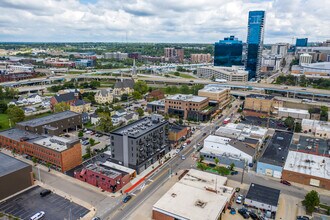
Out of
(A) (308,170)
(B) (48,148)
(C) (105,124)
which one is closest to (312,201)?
(A) (308,170)

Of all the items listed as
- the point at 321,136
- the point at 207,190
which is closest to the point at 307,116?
the point at 321,136

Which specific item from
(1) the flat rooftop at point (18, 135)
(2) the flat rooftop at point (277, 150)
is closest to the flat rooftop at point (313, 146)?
(2) the flat rooftop at point (277, 150)

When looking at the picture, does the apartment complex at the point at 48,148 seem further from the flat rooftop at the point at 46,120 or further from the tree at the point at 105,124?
the tree at the point at 105,124

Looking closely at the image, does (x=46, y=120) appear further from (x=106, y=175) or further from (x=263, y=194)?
(x=263, y=194)

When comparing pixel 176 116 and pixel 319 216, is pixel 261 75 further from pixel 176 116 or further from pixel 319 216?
pixel 319 216

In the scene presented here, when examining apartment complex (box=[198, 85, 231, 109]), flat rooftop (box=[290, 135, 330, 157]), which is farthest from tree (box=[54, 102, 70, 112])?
flat rooftop (box=[290, 135, 330, 157])

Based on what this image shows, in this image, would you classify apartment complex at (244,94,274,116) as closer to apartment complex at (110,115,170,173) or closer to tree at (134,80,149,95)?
apartment complex at (110,115,170,173)
